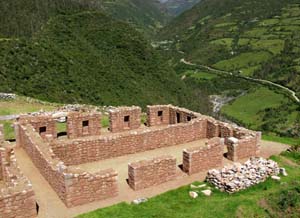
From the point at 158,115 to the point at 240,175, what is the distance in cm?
1143

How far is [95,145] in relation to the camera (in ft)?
68.5

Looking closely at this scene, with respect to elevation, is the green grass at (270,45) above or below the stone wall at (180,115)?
below

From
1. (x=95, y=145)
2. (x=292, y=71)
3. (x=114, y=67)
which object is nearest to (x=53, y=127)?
(x=95, y=145)

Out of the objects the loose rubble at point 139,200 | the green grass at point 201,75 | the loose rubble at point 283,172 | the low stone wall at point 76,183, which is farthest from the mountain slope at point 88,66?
the green grass at point 201,75

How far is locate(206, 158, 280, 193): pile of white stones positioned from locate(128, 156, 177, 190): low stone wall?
183 cm

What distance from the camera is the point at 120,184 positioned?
18000mm

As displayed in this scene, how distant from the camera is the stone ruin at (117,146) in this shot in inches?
637

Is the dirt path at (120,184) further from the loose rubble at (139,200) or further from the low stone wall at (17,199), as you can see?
the low stone wall at (17,199)

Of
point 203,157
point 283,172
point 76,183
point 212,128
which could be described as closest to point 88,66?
point 212,128

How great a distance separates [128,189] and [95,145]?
13.6ft

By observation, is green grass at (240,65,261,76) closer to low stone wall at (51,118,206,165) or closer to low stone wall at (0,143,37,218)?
low stone wall at (51,118,206,165)

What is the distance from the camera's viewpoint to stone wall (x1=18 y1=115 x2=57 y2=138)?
23102 millimetres

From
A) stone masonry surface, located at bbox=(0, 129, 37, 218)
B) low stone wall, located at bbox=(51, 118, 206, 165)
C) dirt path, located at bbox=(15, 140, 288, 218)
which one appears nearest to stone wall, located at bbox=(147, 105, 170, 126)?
low stone wall, located at bbox=(51, 118, 206, 165)

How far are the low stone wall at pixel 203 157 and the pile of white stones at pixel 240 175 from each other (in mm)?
1213
